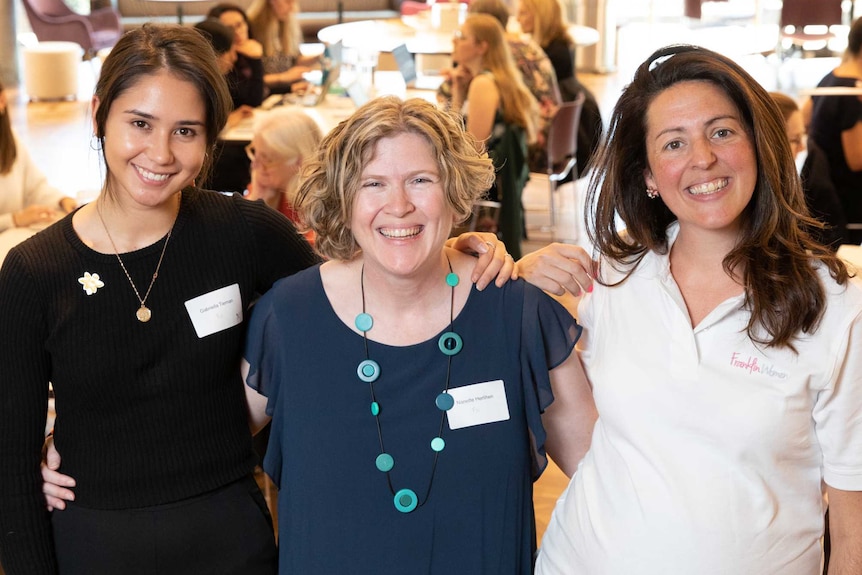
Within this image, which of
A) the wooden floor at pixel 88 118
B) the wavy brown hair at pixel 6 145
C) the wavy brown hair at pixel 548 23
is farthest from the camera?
the wavy brown hair at pixel 548 23

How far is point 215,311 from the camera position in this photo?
6.53ft

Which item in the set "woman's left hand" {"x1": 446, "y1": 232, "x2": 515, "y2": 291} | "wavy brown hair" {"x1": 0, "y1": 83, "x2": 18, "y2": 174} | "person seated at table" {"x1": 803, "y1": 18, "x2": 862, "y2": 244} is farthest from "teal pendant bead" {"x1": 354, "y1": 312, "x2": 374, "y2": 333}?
"person seated at table" {"x1": 803, "y1": 18, "x2": 862, "y2": 244}

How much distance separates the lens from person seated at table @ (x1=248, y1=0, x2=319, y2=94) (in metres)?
7.27

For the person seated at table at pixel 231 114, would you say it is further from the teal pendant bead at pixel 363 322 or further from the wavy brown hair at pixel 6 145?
the teal pendant bead at pixel 363 322

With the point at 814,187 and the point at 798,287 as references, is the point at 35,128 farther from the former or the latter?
the point at 798,287

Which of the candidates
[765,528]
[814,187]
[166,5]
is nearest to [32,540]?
[765,528]

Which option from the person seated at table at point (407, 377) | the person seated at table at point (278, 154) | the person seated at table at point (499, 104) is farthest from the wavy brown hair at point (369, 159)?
the person seated at table at point (499, 104)

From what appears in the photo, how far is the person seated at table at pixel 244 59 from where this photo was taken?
263 inches

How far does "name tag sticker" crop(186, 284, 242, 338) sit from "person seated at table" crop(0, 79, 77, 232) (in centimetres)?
298

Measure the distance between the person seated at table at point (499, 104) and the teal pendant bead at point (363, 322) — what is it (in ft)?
13.9

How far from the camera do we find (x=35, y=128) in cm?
1059

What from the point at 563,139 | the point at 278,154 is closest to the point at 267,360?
the point at 278,154

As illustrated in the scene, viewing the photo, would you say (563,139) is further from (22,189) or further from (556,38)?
(22,189)

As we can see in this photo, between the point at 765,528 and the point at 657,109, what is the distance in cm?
74
